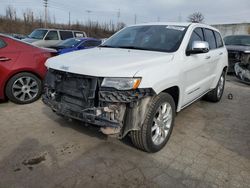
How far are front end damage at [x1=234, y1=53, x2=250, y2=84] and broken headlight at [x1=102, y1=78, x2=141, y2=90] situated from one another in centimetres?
715

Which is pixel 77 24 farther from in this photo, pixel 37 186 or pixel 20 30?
pixel 37 186

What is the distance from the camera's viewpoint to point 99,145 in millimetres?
3184

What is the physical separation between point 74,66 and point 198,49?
1.92 metres

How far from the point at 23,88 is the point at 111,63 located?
9.65 feet

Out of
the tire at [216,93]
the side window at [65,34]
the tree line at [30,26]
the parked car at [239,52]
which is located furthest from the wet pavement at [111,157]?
the tree line at [30,26]

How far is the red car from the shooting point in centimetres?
444

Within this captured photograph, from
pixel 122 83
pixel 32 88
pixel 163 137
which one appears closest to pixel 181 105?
pixel 163 137

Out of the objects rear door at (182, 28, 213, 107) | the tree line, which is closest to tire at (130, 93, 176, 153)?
rear door at (182, 28, 213, 107)

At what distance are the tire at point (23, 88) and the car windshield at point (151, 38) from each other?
1.92 meters

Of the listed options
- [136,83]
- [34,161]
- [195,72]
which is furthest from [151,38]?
[34,161]

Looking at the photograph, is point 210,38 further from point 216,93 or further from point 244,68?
point 244,68

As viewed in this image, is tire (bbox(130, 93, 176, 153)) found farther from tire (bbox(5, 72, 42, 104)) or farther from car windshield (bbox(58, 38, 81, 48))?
car windshield (bbox(58, 38, 81, 48))

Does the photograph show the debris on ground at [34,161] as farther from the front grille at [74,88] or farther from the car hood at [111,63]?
the car hood at [111,63]

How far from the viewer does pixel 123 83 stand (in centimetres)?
245
